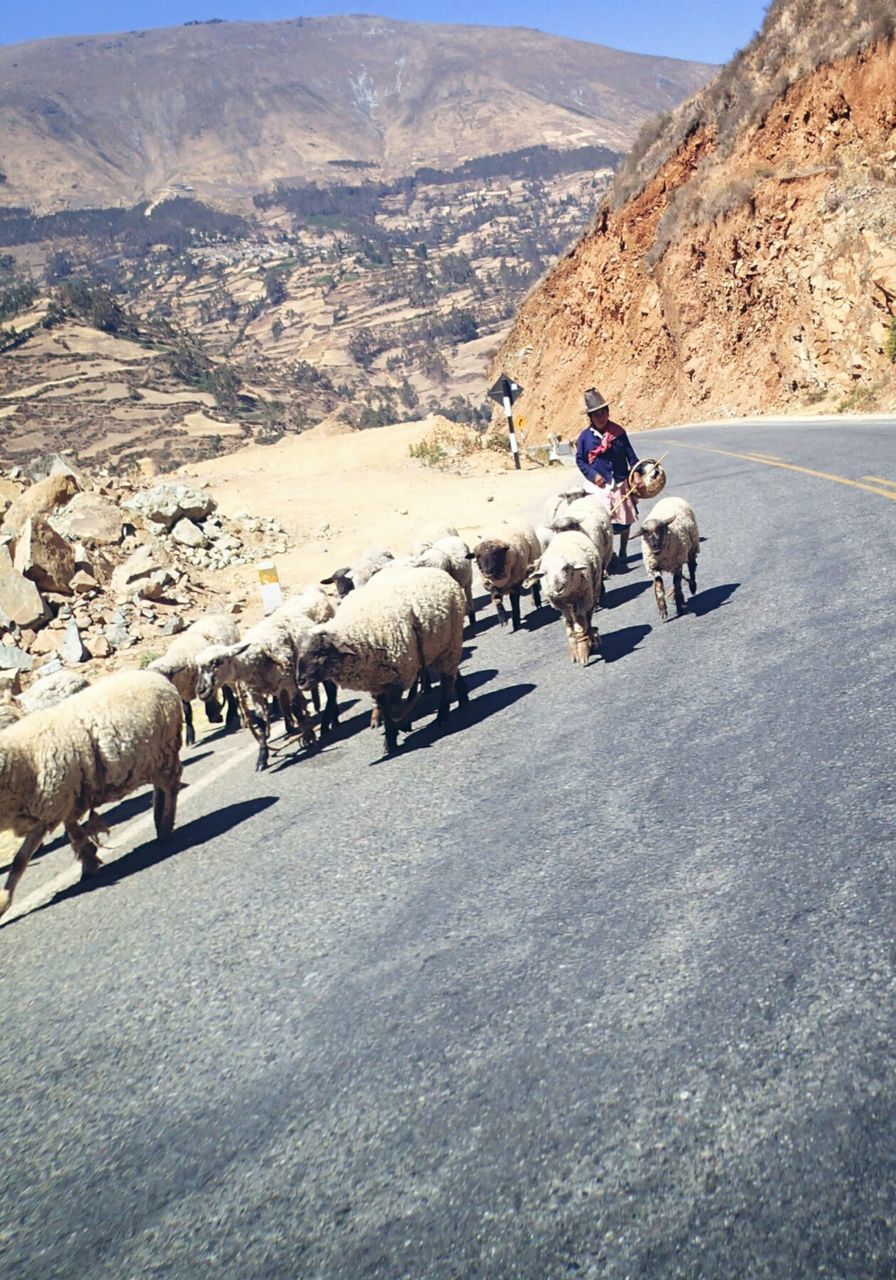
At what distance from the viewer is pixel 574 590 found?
8117 millimetres

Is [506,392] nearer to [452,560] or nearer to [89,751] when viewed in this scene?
[452,560]

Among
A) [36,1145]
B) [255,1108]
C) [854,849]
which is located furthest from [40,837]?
[854,849]

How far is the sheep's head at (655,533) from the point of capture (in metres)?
8.20

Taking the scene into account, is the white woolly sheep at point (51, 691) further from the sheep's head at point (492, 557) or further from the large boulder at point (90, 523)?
the large boulder at point (90, 523)

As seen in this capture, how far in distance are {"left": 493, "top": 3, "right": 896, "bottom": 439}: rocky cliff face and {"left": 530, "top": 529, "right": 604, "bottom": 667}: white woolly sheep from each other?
21546 millimetres

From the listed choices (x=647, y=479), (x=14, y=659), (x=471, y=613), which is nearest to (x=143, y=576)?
(x=14, y=659)

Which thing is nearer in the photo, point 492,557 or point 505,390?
point 492,557

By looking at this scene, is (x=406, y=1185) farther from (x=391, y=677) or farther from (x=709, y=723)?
(x=391, y=677)

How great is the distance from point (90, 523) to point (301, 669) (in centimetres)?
1211

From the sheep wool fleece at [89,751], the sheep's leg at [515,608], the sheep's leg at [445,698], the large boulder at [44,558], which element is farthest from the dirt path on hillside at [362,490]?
the sheep wool fleece at [89,751]

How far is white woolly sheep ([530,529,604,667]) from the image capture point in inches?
318

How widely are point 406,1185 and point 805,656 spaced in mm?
4704

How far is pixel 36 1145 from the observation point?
339 centimetres

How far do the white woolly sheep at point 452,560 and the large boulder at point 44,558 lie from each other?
716cm
